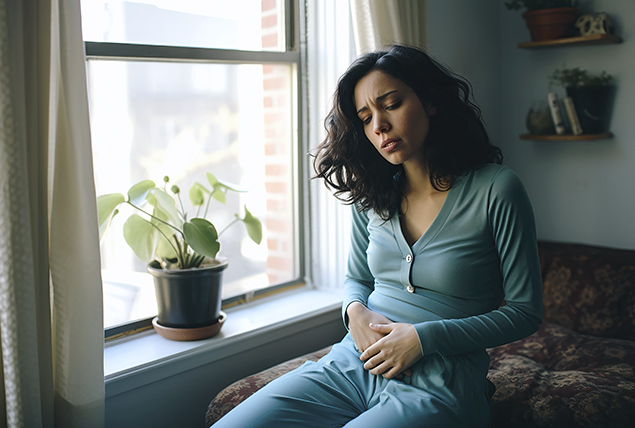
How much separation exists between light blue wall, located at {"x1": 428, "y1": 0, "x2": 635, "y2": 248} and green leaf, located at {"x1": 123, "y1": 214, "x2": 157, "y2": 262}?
141cm

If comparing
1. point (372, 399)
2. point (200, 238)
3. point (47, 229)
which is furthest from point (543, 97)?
point (47, 229)

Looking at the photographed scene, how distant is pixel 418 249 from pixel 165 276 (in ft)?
2.62

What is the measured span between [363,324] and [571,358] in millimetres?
920

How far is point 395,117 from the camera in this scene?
4.35 ft

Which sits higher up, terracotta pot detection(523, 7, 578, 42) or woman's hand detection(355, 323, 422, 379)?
terracotta pot detection(523, 7, 578, 42)

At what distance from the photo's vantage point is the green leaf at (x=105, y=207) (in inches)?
62.8

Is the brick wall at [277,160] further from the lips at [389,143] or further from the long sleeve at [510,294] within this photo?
the long sleeve at [510,294]

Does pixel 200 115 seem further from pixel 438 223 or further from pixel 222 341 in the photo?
pixel 438 223

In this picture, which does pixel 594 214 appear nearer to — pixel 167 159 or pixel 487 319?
pixel 487 319

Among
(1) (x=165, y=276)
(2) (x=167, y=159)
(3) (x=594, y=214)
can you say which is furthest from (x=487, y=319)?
(3) (x=594, y=214)

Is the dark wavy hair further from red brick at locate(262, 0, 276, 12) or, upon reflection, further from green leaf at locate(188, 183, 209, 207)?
red brick at locate(262, 0, 276, 12)

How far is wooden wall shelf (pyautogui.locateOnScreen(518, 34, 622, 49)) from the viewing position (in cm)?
233

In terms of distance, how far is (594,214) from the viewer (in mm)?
2582

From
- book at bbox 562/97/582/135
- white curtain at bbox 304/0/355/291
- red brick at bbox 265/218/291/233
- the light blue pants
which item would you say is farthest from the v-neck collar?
book at bbox 562/97/582/135
